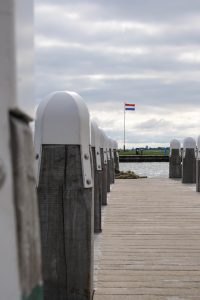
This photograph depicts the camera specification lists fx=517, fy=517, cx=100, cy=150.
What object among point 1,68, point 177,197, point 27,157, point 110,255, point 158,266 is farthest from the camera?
point 177,197

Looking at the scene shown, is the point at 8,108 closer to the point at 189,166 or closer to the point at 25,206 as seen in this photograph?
the point at 25,206

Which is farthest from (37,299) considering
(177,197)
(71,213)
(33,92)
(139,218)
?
(177,197)

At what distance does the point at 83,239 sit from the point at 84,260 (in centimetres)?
15

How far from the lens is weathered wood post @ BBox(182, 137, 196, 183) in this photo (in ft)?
50.1

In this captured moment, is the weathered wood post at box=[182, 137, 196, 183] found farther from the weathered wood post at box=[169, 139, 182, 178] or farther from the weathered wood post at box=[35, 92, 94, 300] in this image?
the weathered wood post at box=[35, 92, 94, 300]

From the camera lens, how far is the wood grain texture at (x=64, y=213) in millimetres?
3355

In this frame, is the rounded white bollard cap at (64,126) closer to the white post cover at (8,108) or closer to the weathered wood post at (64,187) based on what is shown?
the weathered wood post at (64,187)

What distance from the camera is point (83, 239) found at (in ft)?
11.1

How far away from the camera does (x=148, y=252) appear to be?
5.54 m

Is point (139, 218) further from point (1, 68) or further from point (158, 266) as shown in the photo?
point (1, 68)

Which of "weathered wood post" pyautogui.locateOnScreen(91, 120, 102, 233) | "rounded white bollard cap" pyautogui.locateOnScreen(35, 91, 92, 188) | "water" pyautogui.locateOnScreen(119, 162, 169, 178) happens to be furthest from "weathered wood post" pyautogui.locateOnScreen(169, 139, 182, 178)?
"rounded white bollard cap" pyautogui.locateOnScreen(35, 91, 92, 188)

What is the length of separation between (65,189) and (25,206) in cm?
238

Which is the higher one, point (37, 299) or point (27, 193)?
point (27, 193)

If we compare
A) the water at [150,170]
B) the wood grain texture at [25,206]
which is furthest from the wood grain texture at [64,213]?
the water at [150,170]
